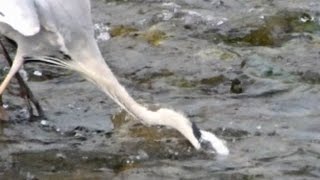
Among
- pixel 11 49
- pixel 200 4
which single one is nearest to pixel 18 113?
pixel 11 49

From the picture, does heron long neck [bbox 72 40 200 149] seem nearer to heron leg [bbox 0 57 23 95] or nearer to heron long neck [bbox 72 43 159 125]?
heron long neck [bbox 72 43 159 125]

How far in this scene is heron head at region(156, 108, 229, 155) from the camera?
6660 millimetres

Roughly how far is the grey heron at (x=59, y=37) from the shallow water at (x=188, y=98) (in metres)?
0.34

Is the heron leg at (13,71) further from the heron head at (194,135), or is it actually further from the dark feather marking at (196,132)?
the dark feather marking at (196,132)

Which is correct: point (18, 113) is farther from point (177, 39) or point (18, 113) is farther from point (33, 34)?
point (177, 39)

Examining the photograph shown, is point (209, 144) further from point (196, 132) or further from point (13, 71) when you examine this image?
point (13, 71)

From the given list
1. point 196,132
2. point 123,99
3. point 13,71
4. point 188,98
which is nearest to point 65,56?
point 13,71

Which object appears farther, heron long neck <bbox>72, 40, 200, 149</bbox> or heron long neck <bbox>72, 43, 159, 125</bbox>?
heron long neck <bbox>72, 43, 159, 125</bbox>

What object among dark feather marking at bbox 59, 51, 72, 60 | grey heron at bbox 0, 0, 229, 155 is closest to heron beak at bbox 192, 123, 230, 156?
grey heron at bbox 0, 0, 229, 155

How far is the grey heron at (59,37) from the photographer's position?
710 cm

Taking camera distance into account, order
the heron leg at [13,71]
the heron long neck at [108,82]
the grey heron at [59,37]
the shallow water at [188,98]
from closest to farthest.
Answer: the shallow water at [188,98], the heron long neck at [108,82], the grey heron at [59,37], the heron leg at [13,71]

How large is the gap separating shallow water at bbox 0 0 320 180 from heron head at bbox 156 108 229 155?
0.21 ft

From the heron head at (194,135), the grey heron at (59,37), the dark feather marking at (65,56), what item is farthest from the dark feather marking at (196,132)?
the dark feather marking at (65,56)

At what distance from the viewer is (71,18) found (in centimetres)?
724
